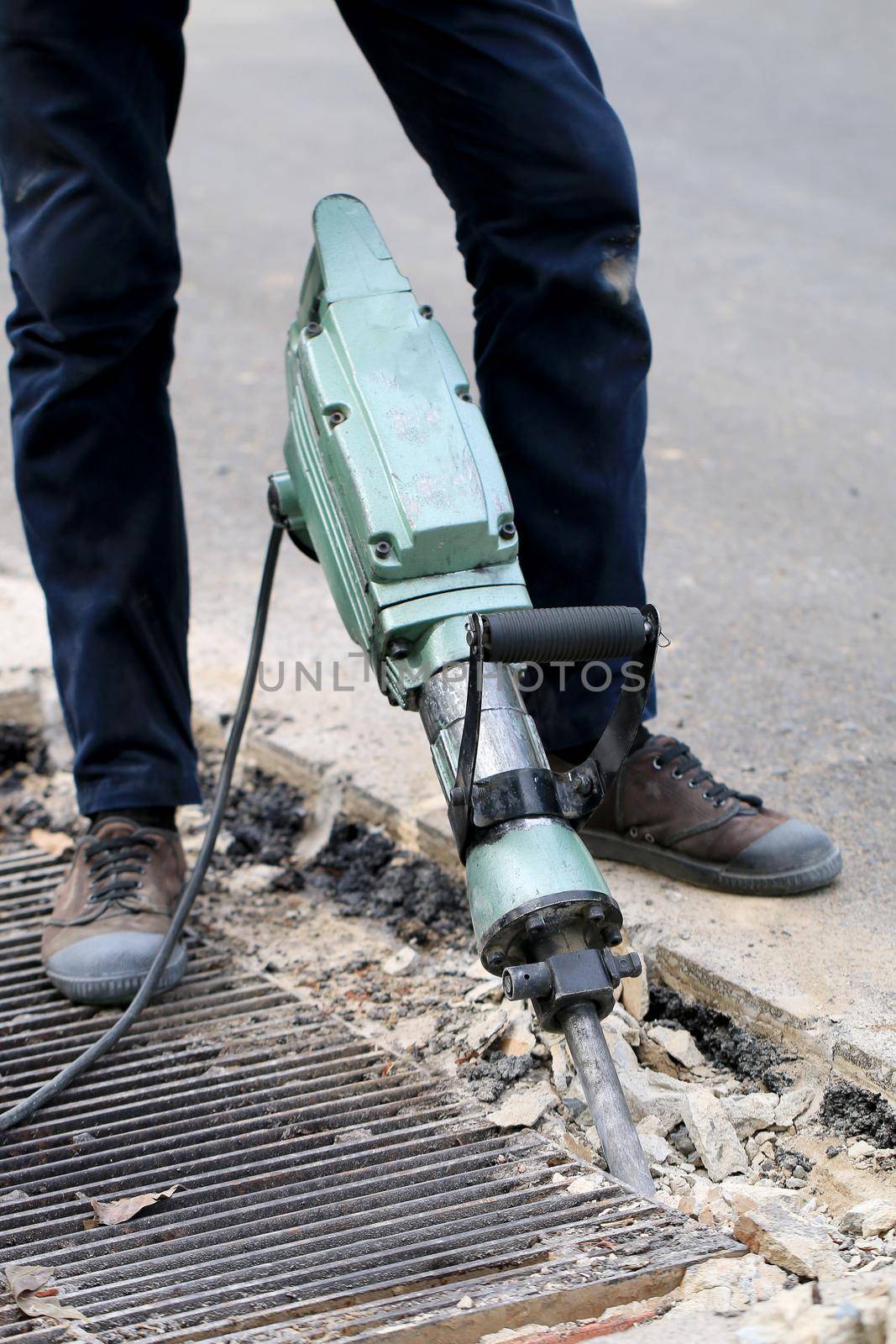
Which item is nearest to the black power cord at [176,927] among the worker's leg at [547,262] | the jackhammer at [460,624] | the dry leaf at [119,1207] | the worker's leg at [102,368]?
the jackhammer at [460,624]

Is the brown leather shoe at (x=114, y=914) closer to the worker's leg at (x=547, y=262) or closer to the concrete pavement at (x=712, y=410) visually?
the concrete pavement at (x=712, y=410)

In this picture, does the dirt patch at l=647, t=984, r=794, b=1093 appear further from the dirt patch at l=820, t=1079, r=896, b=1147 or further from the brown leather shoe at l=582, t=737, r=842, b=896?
the brown leather shoe at l=582, t=737, r=842, b=896

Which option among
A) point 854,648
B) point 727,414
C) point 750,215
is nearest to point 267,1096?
point 854,648

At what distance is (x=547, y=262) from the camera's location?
1.86 m

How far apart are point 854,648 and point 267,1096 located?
169 centimetres

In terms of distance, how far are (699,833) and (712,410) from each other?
2.67m

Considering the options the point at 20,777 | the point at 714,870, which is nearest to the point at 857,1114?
the point at 714,870

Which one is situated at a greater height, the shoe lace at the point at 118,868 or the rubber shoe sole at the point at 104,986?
the shoe lace at the point at 118,868

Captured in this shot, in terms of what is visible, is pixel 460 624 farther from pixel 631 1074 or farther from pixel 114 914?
pixel 114 914

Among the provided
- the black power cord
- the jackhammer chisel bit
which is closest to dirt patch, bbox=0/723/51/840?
the black power cord

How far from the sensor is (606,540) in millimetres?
1987

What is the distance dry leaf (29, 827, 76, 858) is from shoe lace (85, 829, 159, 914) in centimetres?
34

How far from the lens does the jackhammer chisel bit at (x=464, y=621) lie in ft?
4.91

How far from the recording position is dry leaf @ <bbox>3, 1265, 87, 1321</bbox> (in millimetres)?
1365
